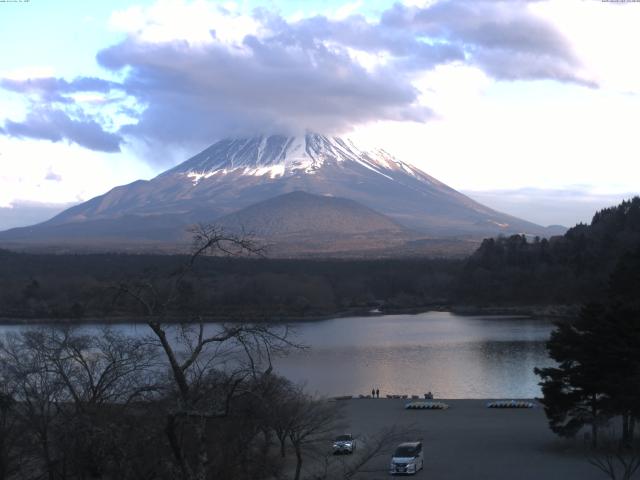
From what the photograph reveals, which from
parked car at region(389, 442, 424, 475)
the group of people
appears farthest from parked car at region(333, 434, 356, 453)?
the group of people

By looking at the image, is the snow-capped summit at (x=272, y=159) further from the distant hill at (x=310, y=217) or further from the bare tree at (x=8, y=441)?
the bare tree at (x=8, y=441)

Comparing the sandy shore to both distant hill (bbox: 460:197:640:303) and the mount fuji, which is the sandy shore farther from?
the mount fuji

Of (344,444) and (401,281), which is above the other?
(401,281)

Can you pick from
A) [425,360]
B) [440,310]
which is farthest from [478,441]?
[440,310]

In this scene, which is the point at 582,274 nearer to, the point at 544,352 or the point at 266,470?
the point at 544,352

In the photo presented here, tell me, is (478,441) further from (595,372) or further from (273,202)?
(273,202)

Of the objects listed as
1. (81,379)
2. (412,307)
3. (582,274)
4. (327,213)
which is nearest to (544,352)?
(81,379)

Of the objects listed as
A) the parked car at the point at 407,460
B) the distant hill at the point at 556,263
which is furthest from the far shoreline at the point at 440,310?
the parked car at the point at 407,460
